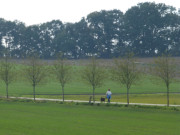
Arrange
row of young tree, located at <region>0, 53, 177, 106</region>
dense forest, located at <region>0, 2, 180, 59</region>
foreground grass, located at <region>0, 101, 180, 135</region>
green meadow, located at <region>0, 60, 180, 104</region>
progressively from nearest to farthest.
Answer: foreground grass, located at <region>0, 101, 180, 135</region>
row of young tree, located at <region>0, 53, 177, 106</region>
green meadow, located at <region>0, 60, 180, 104</region>
dense forest, located at <region>0, 2, 180, 59</region>

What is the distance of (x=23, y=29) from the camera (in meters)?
134

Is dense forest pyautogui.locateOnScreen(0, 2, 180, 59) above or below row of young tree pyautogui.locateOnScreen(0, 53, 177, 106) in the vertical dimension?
above

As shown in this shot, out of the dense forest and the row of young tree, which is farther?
the dense forest

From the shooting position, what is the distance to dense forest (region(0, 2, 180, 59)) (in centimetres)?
11638

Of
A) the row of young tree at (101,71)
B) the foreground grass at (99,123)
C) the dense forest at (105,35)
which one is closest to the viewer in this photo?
the foreground grass at (99,123)

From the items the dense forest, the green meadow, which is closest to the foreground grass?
the green meadow

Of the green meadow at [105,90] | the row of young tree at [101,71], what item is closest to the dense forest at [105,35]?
the green meadow at [105,90]

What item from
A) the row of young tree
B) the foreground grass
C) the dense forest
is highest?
the dense forest

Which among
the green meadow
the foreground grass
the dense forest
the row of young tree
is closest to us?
the foreground grass

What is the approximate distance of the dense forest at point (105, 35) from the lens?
382 feet

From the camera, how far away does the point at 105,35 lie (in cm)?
12462

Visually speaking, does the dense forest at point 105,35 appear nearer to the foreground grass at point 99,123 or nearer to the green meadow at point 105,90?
the green meadow at point 105,90

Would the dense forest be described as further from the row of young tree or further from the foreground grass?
the foreground grass

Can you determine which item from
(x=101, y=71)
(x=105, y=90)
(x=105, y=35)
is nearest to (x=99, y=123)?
(x=101, y=71)
